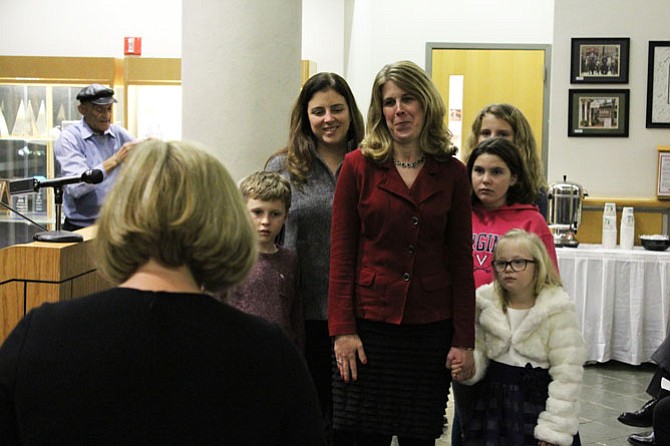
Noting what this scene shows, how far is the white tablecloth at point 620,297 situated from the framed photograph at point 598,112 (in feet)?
3.44

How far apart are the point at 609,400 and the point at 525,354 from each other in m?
2.46

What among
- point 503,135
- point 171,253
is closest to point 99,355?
point 171,253

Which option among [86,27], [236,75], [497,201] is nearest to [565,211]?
[497,201]

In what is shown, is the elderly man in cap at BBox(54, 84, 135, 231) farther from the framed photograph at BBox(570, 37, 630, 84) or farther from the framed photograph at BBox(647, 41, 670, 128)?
the framed photograph at BBox(647, 41, 670, 128)

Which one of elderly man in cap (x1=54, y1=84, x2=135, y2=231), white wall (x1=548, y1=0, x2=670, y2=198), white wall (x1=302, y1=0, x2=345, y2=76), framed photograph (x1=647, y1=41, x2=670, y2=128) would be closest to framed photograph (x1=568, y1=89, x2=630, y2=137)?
white wall (x1=548, y1=0, x2=670, y2=198)

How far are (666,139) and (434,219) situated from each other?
4.42 meters

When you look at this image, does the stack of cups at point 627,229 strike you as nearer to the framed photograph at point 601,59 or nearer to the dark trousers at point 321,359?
the framed photograph at point 601,59

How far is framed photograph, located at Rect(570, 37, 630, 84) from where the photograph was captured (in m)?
6.50

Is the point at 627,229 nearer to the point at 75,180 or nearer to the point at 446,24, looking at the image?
the point at 446,24

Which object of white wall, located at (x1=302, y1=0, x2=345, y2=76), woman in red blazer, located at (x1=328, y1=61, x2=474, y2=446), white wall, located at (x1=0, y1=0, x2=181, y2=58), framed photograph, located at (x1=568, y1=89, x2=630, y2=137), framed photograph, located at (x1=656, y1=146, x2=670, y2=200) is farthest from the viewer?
white wall, located at (x1=0, y1=0, x2=181, y2=58)

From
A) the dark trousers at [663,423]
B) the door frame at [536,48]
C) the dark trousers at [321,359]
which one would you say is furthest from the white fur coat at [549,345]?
the door frame at [536,48]

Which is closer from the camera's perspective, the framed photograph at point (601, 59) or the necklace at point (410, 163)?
the necklace at point (410, 163)

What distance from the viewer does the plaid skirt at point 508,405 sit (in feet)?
9.62

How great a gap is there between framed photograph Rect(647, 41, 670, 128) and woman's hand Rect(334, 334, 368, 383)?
4530mm
